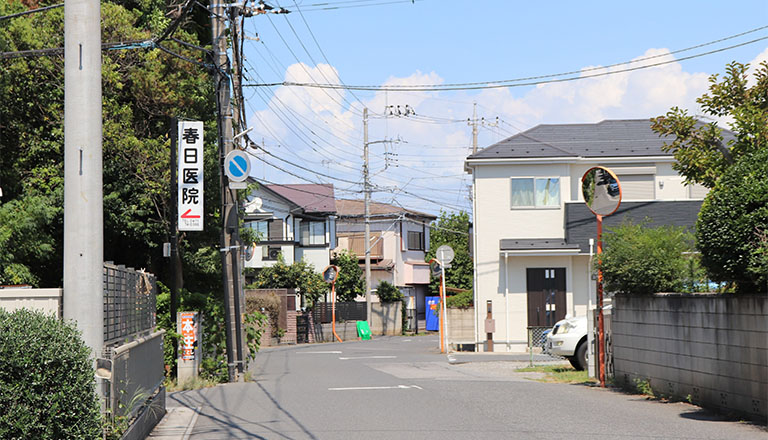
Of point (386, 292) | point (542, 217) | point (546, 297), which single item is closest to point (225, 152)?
point (542, 217)

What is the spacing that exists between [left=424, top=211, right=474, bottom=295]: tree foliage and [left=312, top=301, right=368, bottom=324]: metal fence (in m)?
10.1

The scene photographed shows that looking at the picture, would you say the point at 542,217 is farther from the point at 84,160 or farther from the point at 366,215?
the point at 84,160

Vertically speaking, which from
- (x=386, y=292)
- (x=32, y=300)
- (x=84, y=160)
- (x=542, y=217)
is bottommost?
(x=386, y=292)

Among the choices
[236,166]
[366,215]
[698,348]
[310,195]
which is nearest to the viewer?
[698,348]

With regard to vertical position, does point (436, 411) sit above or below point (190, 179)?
below

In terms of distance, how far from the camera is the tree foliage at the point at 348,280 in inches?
2023

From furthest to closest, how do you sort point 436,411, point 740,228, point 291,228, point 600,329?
point 291,228, point 600,329, point 436,411, point 740,228

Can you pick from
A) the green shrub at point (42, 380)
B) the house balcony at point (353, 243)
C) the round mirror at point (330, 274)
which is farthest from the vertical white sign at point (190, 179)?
the house balcony at point (353, 243)

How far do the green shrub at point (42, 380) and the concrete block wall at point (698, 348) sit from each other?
7267 mm

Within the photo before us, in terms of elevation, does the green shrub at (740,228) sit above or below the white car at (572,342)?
above

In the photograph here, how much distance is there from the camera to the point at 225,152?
17.4 meters

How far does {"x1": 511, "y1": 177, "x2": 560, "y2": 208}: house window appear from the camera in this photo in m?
29.6

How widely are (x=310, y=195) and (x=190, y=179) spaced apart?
132ft

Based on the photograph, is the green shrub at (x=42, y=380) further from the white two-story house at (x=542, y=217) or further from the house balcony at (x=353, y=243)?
the house balcony at (x=353, y=243)
